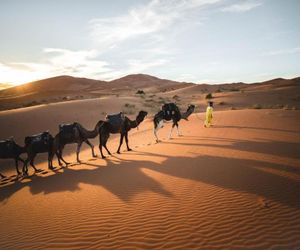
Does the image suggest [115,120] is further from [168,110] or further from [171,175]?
[171,175]

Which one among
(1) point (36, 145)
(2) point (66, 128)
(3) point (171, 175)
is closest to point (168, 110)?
(2) point (66, 128)

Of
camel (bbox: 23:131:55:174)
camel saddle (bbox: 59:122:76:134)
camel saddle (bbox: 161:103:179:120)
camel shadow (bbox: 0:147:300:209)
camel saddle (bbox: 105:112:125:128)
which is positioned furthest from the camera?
camel saddle (bbox: 161:103:179:120)

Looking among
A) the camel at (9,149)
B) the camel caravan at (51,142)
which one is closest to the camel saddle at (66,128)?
the camel caravan at (51,142)

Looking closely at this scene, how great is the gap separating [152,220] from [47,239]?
2279mm

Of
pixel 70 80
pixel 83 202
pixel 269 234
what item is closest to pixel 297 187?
pixel 269 234

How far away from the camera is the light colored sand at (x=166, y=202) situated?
481 cm

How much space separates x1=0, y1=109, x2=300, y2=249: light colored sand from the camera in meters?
4.81

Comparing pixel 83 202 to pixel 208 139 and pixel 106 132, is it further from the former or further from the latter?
pixel 208 139

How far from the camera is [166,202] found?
20.3 feet

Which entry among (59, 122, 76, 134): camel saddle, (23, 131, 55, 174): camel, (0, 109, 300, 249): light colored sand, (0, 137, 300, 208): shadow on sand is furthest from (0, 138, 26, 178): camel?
(59, 122, 76, 134): camel saddle

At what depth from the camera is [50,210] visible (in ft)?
21.9

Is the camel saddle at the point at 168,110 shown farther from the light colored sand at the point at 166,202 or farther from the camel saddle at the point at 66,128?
the camel saddle at the point at 66,128

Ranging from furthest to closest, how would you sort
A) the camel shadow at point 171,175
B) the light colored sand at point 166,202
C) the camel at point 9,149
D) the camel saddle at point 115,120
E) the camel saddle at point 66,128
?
the camel saddle at point 115,120, the camel saddle at point 66,128, the camel at point 9,149, the camel shadow at point 171,175, the light colored sand at point 166,202

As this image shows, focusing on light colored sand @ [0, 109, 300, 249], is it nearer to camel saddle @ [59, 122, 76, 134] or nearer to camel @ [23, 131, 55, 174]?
camel @ [23, 131, 55, 174]
